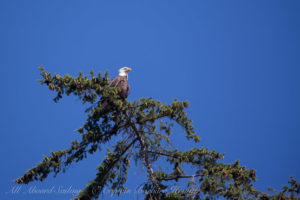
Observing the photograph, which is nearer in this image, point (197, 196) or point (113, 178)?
point (197, 196)

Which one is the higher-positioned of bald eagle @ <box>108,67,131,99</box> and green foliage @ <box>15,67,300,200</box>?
bald eagle @ <box>108,67,131,99</box>

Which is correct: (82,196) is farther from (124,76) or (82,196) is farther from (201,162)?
(124,76)

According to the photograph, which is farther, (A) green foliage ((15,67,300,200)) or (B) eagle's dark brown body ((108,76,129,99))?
(B) eagle's dark brown body ((108,76,129,99))

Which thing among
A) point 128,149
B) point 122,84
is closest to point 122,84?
point 122,84

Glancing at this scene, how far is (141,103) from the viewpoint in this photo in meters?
7.99

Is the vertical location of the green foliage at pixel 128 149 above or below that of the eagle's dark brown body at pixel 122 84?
below

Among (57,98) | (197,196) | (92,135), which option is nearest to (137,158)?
(92,135)

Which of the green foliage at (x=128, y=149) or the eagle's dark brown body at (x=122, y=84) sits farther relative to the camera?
the eagle's dark brown body at (x=122, y=84)

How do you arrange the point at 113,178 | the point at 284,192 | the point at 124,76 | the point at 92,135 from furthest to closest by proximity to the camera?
the point at 124,76, the point at 113,178, the point at 92,135, the point at 284,192

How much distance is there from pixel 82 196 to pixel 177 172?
2.39 meters

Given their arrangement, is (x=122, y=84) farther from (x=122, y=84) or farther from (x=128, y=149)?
(x=128, y=149)

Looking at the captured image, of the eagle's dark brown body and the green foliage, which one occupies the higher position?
the eagle's dark brown body

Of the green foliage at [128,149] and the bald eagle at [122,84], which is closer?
the green foliage at [128,149]

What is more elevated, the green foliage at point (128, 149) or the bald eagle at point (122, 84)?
the bald eagle at point (122, 84)
